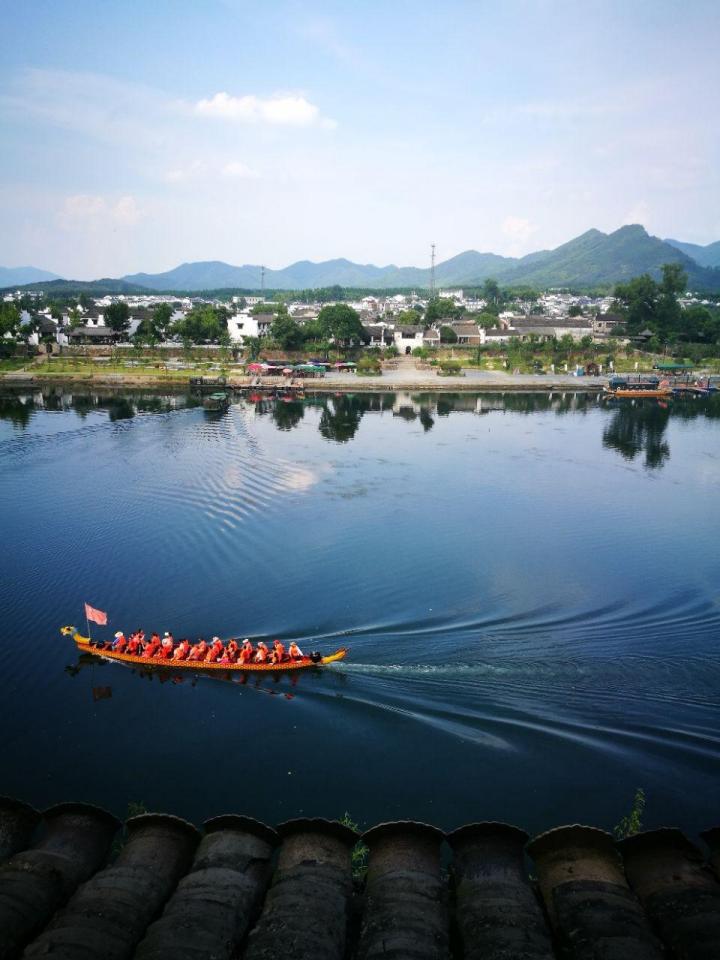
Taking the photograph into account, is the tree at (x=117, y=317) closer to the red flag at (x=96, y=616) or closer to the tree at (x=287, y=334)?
the tree at (x=287, y=334)

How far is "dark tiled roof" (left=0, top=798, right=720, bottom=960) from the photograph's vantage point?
8.78m

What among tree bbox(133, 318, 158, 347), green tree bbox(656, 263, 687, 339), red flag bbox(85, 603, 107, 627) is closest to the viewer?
red flag bbox(85, 603, 107, 627)

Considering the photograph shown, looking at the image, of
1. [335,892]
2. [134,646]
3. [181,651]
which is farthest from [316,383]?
[335,892]

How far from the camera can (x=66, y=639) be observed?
62.3 ft

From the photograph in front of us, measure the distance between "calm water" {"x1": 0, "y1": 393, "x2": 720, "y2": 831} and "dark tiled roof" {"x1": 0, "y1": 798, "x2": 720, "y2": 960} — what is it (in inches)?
73.3

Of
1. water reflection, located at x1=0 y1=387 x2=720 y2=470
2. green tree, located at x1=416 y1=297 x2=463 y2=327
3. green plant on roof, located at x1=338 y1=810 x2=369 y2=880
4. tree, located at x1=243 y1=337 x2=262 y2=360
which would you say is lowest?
green plant on roof, located at x1=338 y1=810 x2=369 y2=880

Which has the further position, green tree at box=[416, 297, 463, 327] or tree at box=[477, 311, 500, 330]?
green tree at box=[416, 297, 463, 327]

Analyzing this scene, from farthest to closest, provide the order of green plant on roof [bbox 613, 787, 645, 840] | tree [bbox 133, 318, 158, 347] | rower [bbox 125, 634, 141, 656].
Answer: tree [bbox 133, 318, 158, 347] → rower [bbox 125, 634, 141, 656] → green plant on roof [bbox 613, 787, 645, 840]

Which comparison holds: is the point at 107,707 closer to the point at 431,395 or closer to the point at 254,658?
the point at 254,658

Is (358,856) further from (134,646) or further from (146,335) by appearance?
(146,335)

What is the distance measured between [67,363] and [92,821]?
2778 inches

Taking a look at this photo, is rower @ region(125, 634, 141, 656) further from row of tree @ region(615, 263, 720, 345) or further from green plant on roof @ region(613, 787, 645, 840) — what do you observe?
row of tree @ region(615, 263, 720, 345)

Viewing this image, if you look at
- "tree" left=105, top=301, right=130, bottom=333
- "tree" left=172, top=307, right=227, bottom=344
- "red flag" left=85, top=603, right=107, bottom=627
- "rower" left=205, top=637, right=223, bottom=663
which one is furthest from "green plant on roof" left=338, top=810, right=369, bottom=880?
"tree" left=105, top=301, right=130, bottom=333

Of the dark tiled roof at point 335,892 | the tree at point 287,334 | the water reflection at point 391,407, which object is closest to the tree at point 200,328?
the tree at point 287,334
